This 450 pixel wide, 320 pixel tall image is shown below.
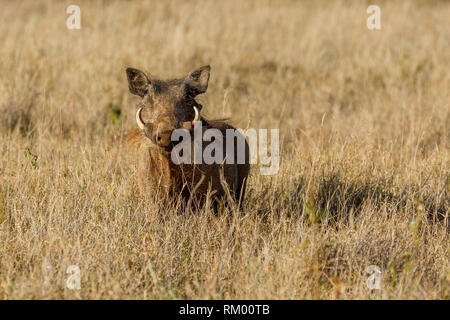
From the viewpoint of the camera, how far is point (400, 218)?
16.3 feet

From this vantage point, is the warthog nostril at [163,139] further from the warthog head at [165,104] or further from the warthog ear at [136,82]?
the warthog ear at [136,82]

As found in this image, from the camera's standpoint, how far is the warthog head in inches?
168

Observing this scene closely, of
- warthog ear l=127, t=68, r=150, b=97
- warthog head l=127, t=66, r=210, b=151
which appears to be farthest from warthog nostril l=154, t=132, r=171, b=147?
warthog ear l=127, t=68, r=150, b=97

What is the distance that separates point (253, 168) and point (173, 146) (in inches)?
68.6

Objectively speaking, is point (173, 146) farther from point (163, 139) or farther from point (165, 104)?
point (165, 104)

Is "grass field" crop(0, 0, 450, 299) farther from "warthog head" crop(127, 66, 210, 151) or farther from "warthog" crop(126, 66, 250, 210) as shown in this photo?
"warthog head" crop(127, 66, 210, 151)

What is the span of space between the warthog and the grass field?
0.17 meters

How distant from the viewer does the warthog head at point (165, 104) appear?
14.0ft

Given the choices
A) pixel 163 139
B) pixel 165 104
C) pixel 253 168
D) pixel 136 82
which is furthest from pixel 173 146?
pixel 253 168

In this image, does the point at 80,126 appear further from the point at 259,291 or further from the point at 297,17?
the point at 297,17

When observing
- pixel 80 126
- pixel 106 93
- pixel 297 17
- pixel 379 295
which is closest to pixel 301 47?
pixel 297 17

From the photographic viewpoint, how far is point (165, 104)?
446 cm

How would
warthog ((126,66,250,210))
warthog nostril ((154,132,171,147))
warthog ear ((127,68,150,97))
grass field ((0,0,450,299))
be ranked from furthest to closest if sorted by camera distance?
warthog ear ((127,68,150,97))
warthog ((126,66,250,210))
warthog nostril ((154,132,171,147))
grass field ((0,0,450,299))
